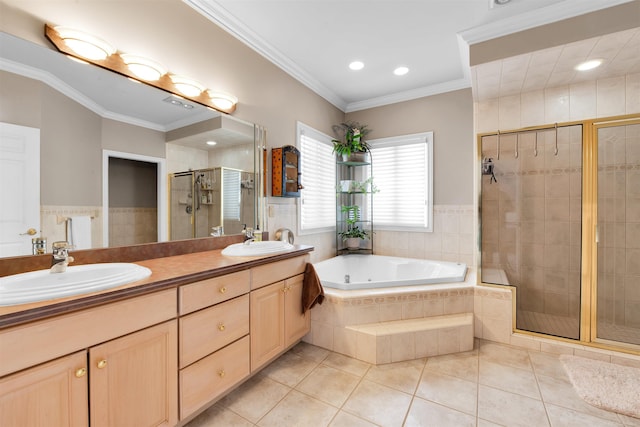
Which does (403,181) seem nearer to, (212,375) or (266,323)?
(266,323)

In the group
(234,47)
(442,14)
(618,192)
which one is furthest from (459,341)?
(234,47)

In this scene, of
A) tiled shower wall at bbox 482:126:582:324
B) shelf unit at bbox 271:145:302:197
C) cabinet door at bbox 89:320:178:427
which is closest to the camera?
cabinet door at bbox 89:320:178:427

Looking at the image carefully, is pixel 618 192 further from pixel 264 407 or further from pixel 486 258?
pixel 264 407

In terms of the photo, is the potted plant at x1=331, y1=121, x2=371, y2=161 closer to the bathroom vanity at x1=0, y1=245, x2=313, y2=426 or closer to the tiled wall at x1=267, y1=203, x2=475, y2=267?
the tiled wall at x1=267, y1=203, x2=475, y2=267

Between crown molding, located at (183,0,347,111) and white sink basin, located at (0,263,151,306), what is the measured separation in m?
1.85

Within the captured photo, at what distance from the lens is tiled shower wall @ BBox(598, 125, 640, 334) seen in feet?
7.30

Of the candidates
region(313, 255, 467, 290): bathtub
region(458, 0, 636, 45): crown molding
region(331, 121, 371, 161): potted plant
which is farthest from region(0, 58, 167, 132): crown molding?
region(458, 0, 636, 45): crown molding

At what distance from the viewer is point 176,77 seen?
1897 millimetres

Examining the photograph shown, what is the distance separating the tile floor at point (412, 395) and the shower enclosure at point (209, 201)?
1.12 meters

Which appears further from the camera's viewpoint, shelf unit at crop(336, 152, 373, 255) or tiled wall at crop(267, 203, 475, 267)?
shelf unit at crop(336, 152, 373, 255)

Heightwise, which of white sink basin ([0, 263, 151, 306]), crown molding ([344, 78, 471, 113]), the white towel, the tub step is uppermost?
crown molding ([344, 78, 471, 113])

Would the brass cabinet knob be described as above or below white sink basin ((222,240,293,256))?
above

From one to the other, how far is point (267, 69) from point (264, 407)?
2700mm

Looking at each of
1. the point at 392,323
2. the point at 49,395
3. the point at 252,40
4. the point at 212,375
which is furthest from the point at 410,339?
the point at 252,40
